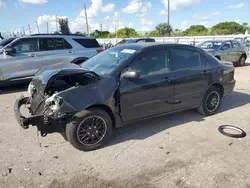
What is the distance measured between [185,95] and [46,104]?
2739 millimetres

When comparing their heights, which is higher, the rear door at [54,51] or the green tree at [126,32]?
the green tree at [126,32]

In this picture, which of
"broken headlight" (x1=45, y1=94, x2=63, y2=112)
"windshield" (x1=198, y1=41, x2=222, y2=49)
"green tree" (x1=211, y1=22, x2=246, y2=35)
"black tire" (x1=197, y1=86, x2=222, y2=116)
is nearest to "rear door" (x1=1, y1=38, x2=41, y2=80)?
"broken headlight" (x1=45, y1=94, x2=63, y2=112)

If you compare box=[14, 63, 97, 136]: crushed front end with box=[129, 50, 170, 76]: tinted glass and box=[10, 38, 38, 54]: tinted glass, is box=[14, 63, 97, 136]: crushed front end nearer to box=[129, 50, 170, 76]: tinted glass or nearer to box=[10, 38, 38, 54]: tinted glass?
box=[129, 50, 170, 76]: tinted glass

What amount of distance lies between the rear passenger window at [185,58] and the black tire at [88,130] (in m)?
1.80

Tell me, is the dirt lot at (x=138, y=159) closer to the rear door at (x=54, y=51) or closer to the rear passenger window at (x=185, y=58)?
the rear passenger window at (x=185, y=58)

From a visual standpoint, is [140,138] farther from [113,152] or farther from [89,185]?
[89,185]

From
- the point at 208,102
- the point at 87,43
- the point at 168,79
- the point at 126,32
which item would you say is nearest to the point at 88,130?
the point at 168,79

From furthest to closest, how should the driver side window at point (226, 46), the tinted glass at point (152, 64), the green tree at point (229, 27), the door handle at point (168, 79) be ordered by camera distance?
the green tree at point (229, 27) < the driver side window at point (226, 46) < the door handle at point (168, 79) < the tinted glass at point (152, 64)

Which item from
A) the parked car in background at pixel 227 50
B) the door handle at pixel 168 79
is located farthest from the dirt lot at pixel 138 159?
the parked car in background at pixel 227 50

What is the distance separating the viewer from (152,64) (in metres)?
4.17

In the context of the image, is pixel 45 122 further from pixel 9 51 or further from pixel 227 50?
pixel 227 50

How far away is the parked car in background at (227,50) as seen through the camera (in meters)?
12.4

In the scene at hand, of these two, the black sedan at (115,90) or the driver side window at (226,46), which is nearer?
the black sedan at (115,90)

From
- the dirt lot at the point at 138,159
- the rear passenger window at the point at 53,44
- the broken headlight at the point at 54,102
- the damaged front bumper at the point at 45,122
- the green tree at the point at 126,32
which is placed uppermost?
the green tree at the point at 126,32
